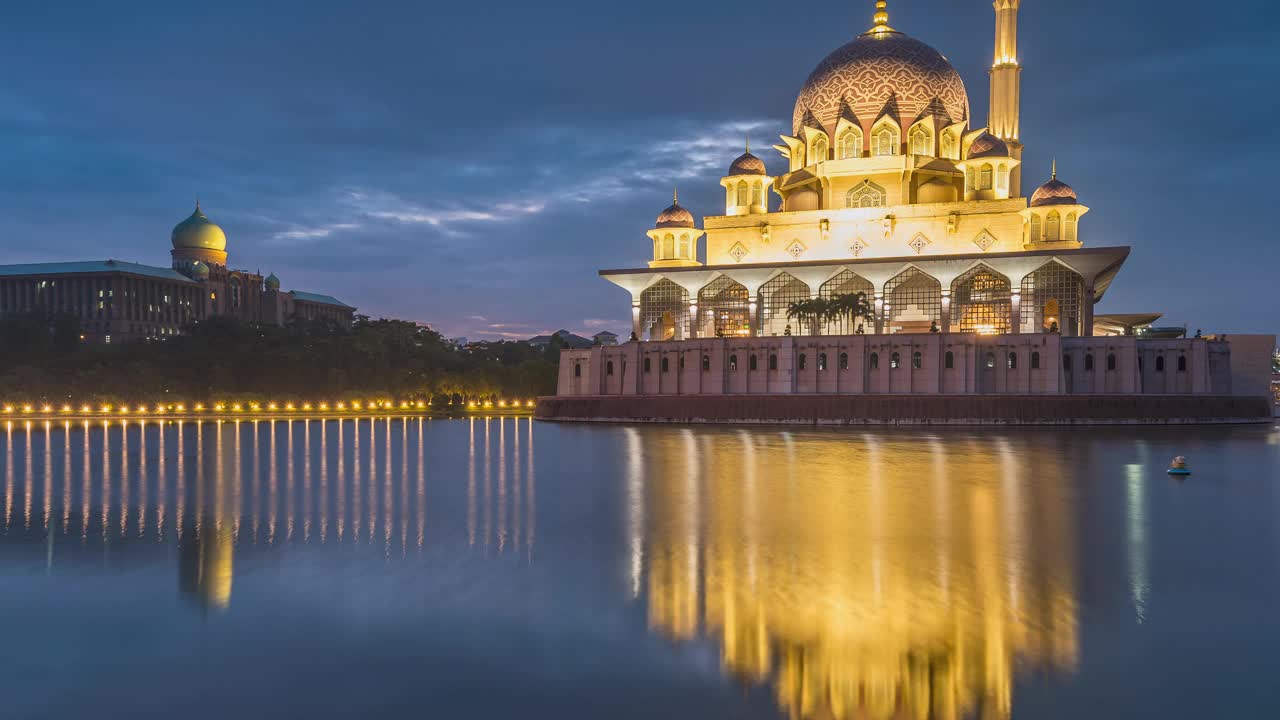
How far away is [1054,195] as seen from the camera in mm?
45781

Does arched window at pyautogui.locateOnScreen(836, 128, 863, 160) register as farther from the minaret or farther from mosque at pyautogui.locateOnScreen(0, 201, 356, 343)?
mosque at pyautogui.locateOnScreen(0, 201, 356, 343)

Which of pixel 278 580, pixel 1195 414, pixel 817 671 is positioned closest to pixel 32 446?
pixel 278 580

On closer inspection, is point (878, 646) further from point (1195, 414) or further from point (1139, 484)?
point (1195, 414)

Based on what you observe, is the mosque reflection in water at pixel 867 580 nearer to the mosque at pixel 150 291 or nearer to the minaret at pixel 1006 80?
the minaret at pixel 1006 80

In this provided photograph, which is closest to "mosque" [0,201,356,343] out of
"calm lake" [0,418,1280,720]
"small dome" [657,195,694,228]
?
"small dome" [657,195,694,228]

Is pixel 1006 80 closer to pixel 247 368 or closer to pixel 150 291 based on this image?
pixel 247 368

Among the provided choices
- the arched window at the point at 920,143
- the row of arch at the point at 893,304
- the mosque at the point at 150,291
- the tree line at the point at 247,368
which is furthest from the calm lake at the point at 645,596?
the mosque at the point at 150,291

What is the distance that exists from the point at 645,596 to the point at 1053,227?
142 feet

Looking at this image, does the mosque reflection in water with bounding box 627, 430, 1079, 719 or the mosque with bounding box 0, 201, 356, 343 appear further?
the mosque with bounding box 0, 201, 356, 343

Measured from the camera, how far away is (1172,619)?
8.49 meters

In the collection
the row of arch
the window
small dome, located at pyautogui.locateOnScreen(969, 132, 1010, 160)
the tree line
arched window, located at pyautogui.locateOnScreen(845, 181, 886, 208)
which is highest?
small dome, located at pyautogui.locateOnScreen(969, 132, 1010, 160)

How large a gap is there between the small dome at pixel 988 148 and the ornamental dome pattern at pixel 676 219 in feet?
53.0

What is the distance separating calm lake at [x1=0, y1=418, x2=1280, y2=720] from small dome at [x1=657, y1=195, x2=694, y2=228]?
112 ft

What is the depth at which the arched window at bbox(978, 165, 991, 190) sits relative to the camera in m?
49.1
